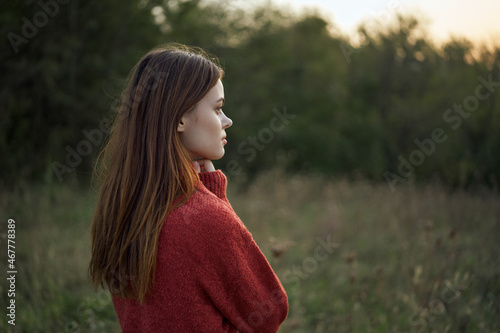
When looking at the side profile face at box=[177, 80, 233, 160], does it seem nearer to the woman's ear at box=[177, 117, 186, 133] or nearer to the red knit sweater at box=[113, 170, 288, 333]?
the woman's ear at box=[177, 117, 186, 133]

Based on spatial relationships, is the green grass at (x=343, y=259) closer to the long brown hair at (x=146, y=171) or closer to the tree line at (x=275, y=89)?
the tree line at (x=275, y=89)

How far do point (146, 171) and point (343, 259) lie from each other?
3.71 m

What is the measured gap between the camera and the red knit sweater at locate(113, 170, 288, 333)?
1.18 meters

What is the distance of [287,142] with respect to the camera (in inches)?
474

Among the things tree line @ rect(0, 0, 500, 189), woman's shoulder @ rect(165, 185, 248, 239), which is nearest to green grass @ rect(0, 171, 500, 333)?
tree line @ rect(0, 0, 500, 189)

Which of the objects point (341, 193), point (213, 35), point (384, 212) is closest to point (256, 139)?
point (213, 35)

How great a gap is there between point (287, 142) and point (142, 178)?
1088 centimetres

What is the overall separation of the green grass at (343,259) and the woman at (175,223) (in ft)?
4.47

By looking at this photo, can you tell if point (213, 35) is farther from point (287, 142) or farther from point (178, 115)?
point (178, 115)

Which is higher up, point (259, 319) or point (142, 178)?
point (142, 178)

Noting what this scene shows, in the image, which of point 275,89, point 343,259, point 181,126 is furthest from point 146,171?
point 275,89

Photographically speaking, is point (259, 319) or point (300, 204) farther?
point (300, 204)

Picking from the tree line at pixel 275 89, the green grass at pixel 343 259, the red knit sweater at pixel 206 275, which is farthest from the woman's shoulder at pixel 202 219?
the tree line at pixel 275 89

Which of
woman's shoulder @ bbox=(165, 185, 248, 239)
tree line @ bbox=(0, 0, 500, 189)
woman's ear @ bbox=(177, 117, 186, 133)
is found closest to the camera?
woman's shoulder @ bbox=(165, 185, 248, 239)
